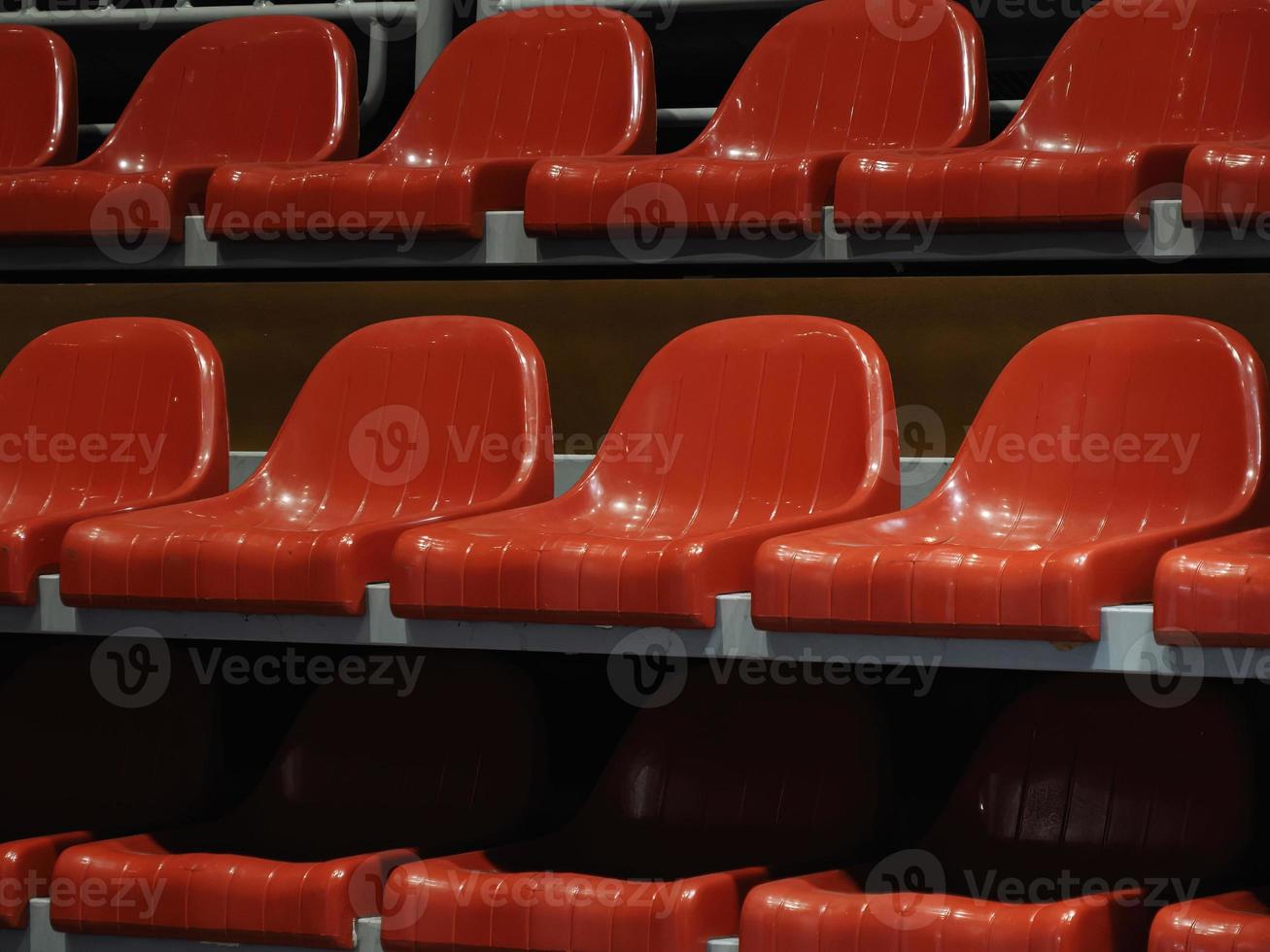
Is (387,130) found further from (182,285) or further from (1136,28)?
(1136,28)

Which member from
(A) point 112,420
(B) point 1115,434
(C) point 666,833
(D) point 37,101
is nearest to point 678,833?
(C) point 666,833

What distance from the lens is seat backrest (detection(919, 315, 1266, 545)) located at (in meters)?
1.66

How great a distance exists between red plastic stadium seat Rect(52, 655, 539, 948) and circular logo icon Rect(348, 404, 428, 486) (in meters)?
0.21

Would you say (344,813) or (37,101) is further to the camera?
(37,101)

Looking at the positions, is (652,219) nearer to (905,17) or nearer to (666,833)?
(905,17)

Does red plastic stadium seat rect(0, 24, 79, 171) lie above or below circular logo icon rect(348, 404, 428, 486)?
above

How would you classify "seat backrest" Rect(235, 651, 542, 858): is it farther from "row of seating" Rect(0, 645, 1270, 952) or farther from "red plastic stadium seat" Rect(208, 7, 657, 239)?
"red plastic stadium seat" Rect(208, 7, 657, 239)

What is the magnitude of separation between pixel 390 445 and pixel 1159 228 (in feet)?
2.64

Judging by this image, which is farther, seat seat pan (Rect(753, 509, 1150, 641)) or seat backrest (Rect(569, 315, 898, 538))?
seat backrest (Rect(569, 315, 898, 538))

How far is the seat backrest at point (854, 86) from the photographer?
7.23 feet

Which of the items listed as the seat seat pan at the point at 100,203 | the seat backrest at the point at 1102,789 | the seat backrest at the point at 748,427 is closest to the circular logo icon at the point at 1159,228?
the seat backrest at the point at 748,427

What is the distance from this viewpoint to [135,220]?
2.16 meters

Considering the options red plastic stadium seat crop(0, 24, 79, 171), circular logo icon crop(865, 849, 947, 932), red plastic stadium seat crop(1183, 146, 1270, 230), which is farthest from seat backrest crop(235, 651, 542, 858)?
red plastic stadium seat crop(0, 24, 79, 171)

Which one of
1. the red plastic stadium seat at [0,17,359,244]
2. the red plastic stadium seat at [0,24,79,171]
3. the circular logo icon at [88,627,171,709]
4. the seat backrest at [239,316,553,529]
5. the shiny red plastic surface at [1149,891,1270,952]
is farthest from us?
the red plastic stadium seat at [0,24,79,171]
